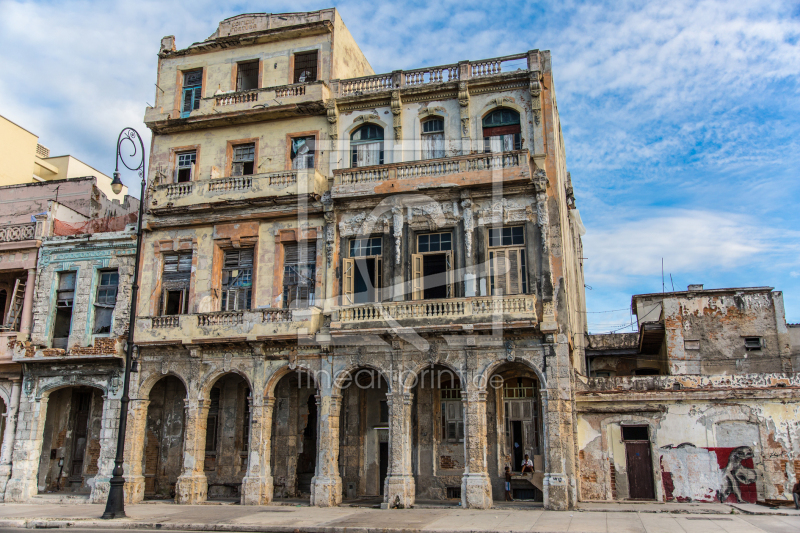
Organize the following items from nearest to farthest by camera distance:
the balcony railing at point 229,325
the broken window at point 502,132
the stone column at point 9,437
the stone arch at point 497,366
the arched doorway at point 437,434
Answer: the stone arch at point 497,366
the arched doorway at point 437,434
the balcony railing at point 229,325
the broken window at point 502,132
the stone column at point 9,437

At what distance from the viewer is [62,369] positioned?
23.0 metres

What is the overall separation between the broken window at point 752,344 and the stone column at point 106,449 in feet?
75.2

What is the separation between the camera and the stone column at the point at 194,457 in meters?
20.8

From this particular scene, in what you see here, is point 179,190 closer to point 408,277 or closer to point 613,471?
point 408,277

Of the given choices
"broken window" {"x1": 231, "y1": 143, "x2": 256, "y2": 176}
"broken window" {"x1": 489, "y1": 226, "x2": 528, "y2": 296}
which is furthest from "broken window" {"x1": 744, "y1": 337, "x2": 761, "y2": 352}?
"broken window" {"x1": 231, "y1": 143, "x2": 256, "y2": 176}

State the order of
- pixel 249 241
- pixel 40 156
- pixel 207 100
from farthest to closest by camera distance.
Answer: pixel 40 156, pixel 207 100, pixel 249 241

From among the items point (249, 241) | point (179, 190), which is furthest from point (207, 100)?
point (249, 241)

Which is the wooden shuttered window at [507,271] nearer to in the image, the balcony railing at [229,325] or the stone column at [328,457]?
the balcony railing at [229,325]

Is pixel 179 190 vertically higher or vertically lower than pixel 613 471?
higher

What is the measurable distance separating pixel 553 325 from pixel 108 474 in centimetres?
1465

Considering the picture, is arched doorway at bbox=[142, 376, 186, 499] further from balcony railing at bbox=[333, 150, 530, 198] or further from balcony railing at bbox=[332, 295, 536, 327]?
balcony railing at bbox=[333, 150, 530, 198]

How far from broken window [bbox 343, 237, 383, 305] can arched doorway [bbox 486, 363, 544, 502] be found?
4.69 metres

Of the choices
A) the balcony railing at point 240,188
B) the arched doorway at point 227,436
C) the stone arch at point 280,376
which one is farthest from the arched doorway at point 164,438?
the balcony railing at point 240,188

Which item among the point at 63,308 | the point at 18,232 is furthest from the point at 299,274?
the point at 18,232
